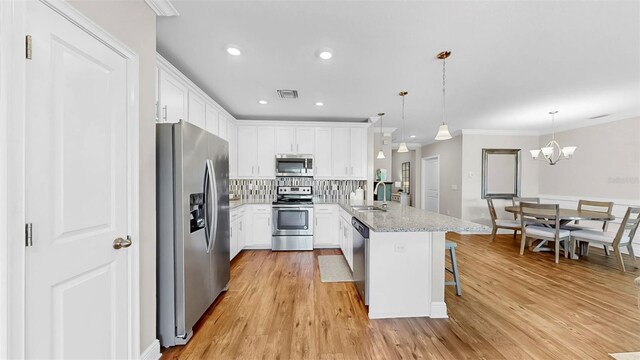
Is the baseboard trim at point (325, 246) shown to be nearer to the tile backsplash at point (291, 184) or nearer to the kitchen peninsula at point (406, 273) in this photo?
the tile backsplash at point (291, 184)

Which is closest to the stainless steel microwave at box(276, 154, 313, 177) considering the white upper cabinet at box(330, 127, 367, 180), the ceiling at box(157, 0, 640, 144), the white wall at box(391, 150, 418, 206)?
the white upper cabinet at box(330, 127, 367, 180)

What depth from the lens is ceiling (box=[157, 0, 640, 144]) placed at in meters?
1.78

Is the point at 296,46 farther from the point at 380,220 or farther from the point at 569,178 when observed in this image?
the point at 569,178

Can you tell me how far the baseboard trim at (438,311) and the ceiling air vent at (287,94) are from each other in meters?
2.98

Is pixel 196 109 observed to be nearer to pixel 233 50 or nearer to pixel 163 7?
pixel 233 50

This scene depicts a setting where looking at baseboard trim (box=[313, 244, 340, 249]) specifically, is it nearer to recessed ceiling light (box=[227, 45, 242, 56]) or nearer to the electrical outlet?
the electrical outlet

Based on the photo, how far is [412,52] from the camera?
233 cm

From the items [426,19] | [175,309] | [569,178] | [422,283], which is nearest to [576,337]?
[422,283]

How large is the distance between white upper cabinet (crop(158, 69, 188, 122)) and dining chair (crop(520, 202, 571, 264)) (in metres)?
5.26

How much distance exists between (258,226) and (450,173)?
16.7 feet

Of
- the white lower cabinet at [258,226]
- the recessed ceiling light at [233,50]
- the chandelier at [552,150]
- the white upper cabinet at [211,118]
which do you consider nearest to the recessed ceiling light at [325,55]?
the recessed ceiling light at [233,50]

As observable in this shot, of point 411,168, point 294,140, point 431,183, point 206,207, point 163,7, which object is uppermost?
point 163,7

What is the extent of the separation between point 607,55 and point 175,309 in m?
4.50

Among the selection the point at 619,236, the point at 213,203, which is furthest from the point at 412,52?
the point at 619,236
